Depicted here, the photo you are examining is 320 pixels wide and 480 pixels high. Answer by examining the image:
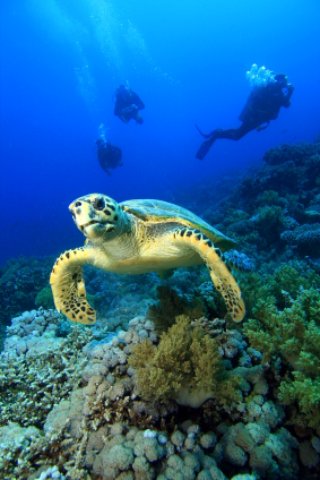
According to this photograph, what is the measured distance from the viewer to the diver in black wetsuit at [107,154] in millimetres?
23672

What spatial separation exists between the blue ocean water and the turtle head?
328 ft

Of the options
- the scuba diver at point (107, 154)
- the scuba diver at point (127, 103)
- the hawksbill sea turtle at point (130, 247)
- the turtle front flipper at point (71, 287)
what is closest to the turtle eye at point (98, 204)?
the hawksbill sea turtle at point (130, 247)

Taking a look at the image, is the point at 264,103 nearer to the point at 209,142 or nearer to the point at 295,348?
the point at 209,142

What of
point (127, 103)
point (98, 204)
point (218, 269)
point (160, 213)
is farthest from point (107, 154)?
point (218, 269)

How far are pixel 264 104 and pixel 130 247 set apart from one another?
17.3 meters

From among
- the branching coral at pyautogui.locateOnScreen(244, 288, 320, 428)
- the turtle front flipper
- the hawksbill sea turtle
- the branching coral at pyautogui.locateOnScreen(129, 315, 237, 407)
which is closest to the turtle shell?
the hawksbill sea turtle

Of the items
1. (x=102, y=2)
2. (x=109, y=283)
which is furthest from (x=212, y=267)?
(x=102, y=2)

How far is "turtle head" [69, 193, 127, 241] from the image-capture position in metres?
2.99

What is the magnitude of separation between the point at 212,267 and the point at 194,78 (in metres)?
185

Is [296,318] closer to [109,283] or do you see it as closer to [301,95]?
[109,283]

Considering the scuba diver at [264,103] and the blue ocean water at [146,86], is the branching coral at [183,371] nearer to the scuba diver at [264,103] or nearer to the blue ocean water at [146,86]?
the scuba diver at [264,103]

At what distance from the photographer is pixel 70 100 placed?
442 feet

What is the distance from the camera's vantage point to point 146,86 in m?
155

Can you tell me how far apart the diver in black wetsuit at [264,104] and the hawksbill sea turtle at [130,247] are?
1549 centimetres
